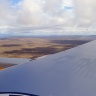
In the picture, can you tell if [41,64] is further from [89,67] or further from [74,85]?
[74,85]

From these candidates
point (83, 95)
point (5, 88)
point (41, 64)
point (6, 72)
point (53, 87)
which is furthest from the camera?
point (41, 64)

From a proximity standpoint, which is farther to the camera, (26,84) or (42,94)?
(26,84)

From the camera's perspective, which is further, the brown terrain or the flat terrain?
the flat terrain

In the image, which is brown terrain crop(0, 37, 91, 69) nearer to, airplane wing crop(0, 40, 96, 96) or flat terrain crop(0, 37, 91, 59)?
flat terrain crop(0, 37, 91, 59)

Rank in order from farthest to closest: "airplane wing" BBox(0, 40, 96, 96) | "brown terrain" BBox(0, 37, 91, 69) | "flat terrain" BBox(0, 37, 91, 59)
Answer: "flat terrain" BBox(0, 37, 91, 59)
"brown terrain" BBox(0, 37, 91, 69)
"airplane wing" BBox(0, 40, 96, 96)

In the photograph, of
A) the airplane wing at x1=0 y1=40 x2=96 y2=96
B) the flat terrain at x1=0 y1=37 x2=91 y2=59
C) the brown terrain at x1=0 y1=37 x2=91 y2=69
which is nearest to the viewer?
the airplane wing at x1=0 y1=40 x2=96 y2=96

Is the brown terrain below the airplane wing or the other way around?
below

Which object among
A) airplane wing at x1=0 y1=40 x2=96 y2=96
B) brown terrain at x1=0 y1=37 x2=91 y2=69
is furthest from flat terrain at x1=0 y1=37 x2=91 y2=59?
airplane wing at x1=0 y1=40 x2=96 y2=96

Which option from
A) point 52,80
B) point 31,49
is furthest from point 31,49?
point 52,80

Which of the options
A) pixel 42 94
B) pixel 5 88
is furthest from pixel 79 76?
pixel 5 88

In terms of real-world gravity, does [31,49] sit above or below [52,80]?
below

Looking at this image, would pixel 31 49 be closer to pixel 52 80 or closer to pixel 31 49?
pixel 31 49
